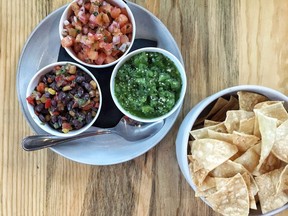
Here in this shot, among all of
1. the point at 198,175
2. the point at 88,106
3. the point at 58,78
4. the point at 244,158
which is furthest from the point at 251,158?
the point at 58,78

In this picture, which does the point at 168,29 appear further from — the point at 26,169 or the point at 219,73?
the point at 26,169

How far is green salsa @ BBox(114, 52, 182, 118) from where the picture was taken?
1.48 m

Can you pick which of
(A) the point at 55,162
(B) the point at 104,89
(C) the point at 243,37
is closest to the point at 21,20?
(B) the point at 104,89

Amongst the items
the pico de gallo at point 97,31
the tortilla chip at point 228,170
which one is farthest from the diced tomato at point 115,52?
the tortilla chip at point 228,170

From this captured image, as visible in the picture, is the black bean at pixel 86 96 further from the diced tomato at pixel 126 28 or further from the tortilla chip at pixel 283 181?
the tortilla chip at pixel 283 181

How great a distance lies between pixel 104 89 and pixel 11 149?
1.09ft

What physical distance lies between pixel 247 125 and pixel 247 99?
0.07 m

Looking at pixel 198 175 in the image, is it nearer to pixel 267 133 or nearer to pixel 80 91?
pixel 267 133

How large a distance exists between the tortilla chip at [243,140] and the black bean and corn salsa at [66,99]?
0.40m

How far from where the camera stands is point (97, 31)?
152 centimetres

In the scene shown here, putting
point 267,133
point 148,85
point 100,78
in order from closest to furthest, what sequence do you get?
point 267,133
point 148,85
point 100,78

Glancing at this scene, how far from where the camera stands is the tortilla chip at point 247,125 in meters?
1.39

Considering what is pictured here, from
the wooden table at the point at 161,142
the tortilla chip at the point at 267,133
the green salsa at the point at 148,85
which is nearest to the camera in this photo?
the tortilla chip at the point at 267,133

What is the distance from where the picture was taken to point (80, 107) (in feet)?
4.96
